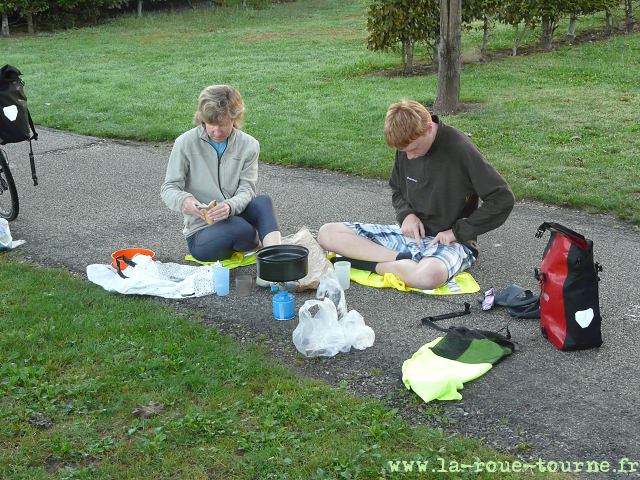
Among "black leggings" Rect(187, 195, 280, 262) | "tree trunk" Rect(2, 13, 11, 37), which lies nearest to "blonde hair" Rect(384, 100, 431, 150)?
"black leggings" Rect(187, 195, 280, 262)

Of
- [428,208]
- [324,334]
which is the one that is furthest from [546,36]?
[324,334]

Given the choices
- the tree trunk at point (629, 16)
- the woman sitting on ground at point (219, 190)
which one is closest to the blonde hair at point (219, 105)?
the woman sitting on ground at point (219, 190)

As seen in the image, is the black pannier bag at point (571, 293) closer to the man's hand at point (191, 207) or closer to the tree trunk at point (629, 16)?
the man's hand at point (191, 207)

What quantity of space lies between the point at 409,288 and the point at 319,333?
106 cm

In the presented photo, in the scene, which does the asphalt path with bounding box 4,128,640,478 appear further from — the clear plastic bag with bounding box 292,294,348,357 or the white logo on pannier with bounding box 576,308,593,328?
the white logo on pannier with bounding box 576,308,593,328

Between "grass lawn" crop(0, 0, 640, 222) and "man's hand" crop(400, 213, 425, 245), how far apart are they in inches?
84.3

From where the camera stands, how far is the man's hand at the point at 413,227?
4793 mm

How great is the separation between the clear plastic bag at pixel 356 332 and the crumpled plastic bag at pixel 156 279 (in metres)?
1.18

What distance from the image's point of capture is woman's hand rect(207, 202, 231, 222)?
485 cm

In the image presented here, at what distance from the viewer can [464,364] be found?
3.57 metres

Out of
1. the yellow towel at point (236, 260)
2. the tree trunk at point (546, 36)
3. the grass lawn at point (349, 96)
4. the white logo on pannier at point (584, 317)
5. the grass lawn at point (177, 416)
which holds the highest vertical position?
the tree trunk at point (546, 36)

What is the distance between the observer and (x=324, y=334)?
151 inches

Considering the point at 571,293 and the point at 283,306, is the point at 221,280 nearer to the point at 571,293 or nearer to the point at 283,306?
the point at 283,306

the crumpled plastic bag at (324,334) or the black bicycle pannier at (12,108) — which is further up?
the black bicycle pannier at (12,108)
